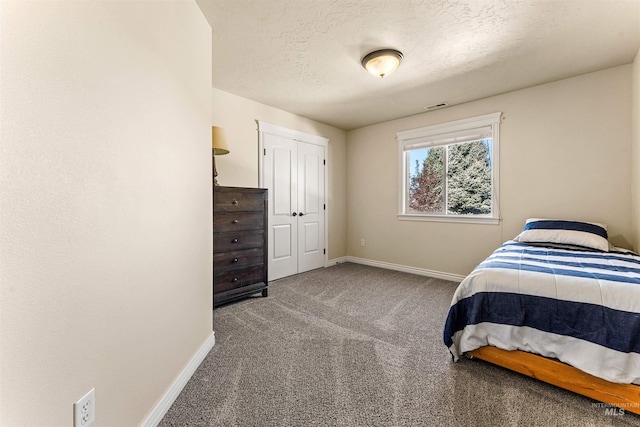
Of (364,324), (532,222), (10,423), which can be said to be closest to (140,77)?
(10,423)

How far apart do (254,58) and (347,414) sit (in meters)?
2.82

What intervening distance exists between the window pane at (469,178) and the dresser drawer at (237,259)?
2.72 meters

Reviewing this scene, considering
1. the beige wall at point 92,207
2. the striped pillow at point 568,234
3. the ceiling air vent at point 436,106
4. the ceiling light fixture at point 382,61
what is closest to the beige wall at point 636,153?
the striped pillow at point 568,234

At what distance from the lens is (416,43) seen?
2.25 meters

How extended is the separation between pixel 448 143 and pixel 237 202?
2953 millimetres

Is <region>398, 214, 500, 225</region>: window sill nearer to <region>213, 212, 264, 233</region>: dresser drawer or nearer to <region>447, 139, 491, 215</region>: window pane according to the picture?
<region>447, 139, 491, 215</region>: window pane

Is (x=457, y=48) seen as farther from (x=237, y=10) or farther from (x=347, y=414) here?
(x=347, y=414)

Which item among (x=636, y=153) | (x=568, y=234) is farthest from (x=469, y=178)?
(x=636, y=153)

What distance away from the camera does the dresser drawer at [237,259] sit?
2.70m

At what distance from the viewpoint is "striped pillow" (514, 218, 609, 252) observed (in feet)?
7.83

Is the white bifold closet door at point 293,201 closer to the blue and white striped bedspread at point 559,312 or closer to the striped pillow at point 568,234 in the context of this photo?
the blue and white striped bedspread at point 559,312

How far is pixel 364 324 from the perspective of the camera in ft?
7.84

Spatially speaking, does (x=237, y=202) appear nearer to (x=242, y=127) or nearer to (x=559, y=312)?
(x=242, y=127)

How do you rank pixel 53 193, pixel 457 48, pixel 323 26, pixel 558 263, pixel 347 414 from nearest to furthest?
pixel 53 193
pixel 347 414
pixel 558 263
pixel 323 26
pixel 457 48
